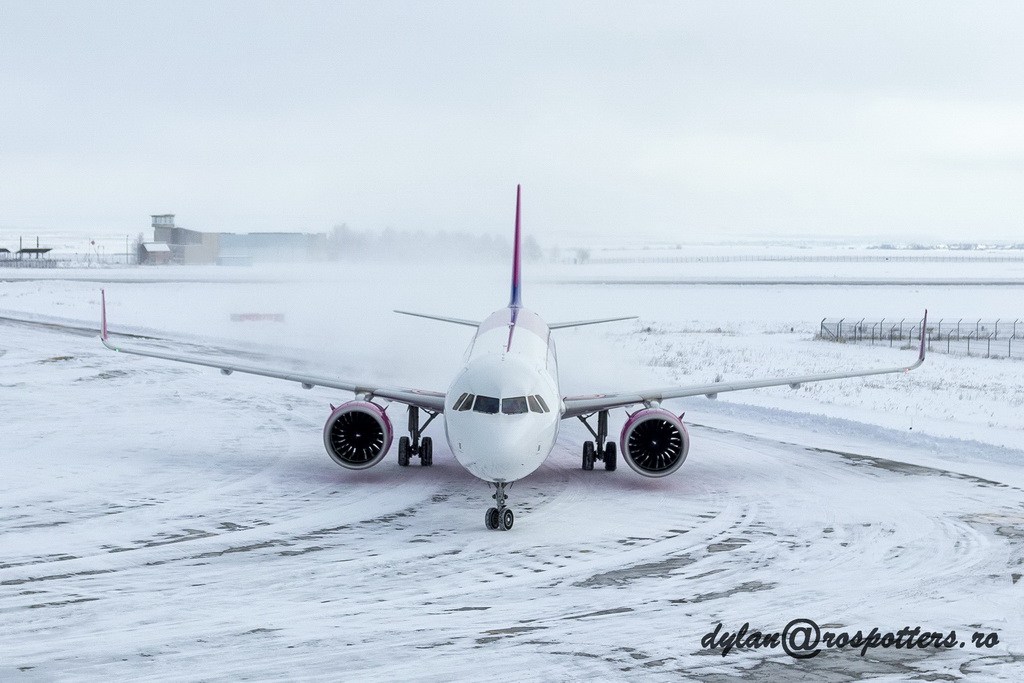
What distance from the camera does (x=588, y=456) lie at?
24.8 meters

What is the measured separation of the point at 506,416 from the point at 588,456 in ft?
21.0

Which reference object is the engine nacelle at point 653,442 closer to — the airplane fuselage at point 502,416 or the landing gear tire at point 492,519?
the airplane fuselage at point 502,416

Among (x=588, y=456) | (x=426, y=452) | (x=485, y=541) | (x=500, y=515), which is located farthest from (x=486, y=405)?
(x=588, y=456)

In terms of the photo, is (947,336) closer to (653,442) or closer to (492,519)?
(653,442)

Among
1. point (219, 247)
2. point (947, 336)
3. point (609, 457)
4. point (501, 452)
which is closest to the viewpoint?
point (501, 452)

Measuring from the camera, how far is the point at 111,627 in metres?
13.6

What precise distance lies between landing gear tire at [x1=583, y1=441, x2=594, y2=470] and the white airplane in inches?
1.0

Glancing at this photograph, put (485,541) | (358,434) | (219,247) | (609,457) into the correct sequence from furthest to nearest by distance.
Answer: (219,247)
(609,457)
(358,434)
(485,541)

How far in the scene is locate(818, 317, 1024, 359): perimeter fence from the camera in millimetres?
55844

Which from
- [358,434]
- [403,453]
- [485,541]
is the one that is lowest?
[485,541]

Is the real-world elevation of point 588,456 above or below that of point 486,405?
below

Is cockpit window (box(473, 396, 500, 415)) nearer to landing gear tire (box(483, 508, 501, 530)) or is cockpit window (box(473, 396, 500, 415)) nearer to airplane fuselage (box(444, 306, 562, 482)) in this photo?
airplane fuselage (box(444, 306, 562, 482))

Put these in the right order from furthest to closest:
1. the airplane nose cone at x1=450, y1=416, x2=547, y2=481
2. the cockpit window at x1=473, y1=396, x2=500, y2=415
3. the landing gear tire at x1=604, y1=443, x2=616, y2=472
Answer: the landing gear tire at x1=604, y1=443, x2=616, y2=472 → the cockpit window at x1=473, y1=396, x2=500, y2=415 → the airplane nose cone at x1=450, y1=416, x2=547, y2=481

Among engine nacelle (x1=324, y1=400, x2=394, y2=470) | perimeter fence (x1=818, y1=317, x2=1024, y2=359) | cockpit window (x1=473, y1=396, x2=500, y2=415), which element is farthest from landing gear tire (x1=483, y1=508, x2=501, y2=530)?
perimeter fence (x1=818, y1=317, x2=1024, y2=359)
